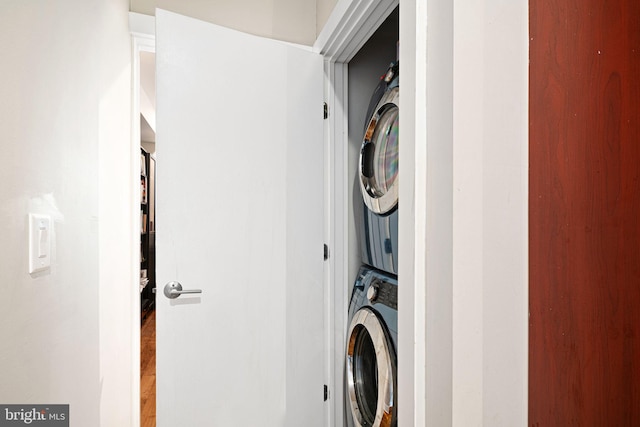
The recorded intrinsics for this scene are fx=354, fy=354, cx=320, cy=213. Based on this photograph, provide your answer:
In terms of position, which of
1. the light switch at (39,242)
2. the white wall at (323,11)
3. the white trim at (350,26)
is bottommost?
the light switch at (39,242)

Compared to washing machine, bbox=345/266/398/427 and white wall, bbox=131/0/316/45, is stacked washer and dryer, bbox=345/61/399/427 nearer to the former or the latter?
washing machine, bbox=345/266/398/427

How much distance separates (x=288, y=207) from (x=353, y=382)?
81 centimetres

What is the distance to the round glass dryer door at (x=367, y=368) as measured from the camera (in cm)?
125

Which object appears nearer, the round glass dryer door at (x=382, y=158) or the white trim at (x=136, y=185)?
the round glass dryer door at (x=382, y=158)

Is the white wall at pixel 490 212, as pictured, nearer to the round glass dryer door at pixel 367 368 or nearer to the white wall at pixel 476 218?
the white wall at pixel 476 218

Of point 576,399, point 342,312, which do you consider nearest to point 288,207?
point 342,312

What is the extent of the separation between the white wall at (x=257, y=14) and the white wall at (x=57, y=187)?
1.05 ft

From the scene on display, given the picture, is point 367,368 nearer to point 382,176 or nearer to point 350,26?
point 382,176

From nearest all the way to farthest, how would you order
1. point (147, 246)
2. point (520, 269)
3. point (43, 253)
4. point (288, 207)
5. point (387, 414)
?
point (520, 269), point (43, 253), point (387, 414), point (288, 207), point (147, 246)

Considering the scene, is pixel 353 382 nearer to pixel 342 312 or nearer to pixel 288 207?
pixel 342 312

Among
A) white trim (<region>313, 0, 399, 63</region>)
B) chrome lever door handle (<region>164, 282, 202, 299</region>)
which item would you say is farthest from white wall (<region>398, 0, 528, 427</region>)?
chrome lever door handle (<region>164, 282, 202, 299</region>)

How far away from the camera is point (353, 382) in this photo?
154cm

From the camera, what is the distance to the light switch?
0.75 m

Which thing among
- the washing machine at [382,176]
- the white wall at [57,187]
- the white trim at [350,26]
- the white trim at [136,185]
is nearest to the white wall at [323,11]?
the white trim at [350,26]
